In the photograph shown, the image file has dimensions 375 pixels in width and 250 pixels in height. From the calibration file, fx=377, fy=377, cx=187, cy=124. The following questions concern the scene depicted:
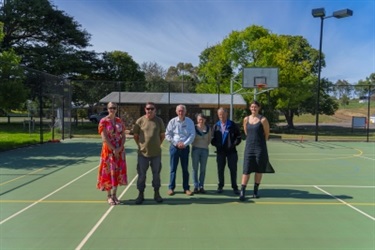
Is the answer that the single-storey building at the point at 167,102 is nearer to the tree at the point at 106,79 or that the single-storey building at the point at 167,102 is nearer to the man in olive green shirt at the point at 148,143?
the tree at the point at 106,79

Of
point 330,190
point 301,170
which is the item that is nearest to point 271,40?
point 301,170

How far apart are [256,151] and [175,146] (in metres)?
1.46

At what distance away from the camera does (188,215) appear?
18.9ft

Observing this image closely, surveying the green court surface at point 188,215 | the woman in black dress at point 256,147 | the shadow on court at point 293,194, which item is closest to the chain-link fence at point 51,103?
the green court surface at point 188,215

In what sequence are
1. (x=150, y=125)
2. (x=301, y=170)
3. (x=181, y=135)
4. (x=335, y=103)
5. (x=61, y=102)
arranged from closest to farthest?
(x=150, y=125), (x=181, y=135), (x=301, y=170), (x=61, y=102), (x=335, y=103)

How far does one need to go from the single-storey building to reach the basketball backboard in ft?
18.0

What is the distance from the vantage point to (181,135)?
6.89 m

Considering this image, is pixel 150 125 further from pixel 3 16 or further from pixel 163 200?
pixel 3 16

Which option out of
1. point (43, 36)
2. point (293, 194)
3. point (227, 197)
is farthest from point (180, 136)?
point (43, 36)

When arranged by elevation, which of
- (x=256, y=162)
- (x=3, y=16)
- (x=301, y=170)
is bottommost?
(x=301, y=170)

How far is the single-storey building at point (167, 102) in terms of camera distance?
1153 inches

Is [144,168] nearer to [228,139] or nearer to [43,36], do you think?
[228,139]

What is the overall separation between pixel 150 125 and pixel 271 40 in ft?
91.1

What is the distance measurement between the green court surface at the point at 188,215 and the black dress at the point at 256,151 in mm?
616
